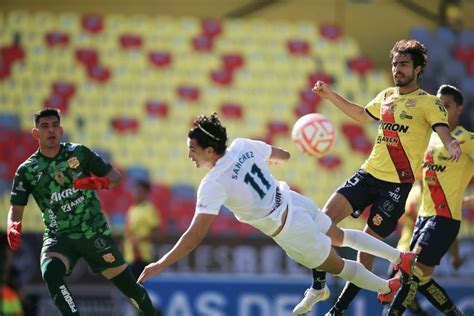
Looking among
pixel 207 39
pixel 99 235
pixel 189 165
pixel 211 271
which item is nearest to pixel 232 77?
pixel 207 39

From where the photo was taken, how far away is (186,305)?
14594 millimetres

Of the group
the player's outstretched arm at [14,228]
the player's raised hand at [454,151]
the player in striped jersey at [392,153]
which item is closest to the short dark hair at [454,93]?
the player in striped jersey at [392,153]

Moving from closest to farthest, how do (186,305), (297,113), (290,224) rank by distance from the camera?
(290,224), (186,305), (297,113)

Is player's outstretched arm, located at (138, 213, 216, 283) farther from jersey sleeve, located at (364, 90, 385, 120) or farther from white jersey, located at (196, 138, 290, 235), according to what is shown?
jersey sleeve, located at (364, 90, 385, 120)

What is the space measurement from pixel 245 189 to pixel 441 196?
2.53m

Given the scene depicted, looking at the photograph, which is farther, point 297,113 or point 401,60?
point 297,113

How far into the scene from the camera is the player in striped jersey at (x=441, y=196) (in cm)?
902

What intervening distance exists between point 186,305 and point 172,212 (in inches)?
97.5

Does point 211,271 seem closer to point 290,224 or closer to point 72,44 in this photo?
point 72,44

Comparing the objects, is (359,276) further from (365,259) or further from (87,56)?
(87,56)

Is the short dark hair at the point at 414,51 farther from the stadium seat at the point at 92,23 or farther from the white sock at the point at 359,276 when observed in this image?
the stadium seat at the point at 92,23

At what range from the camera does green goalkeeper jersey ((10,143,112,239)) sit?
343 inches

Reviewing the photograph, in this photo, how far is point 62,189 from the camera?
28.6ft

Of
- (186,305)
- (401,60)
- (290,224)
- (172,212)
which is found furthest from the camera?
(172,212)
